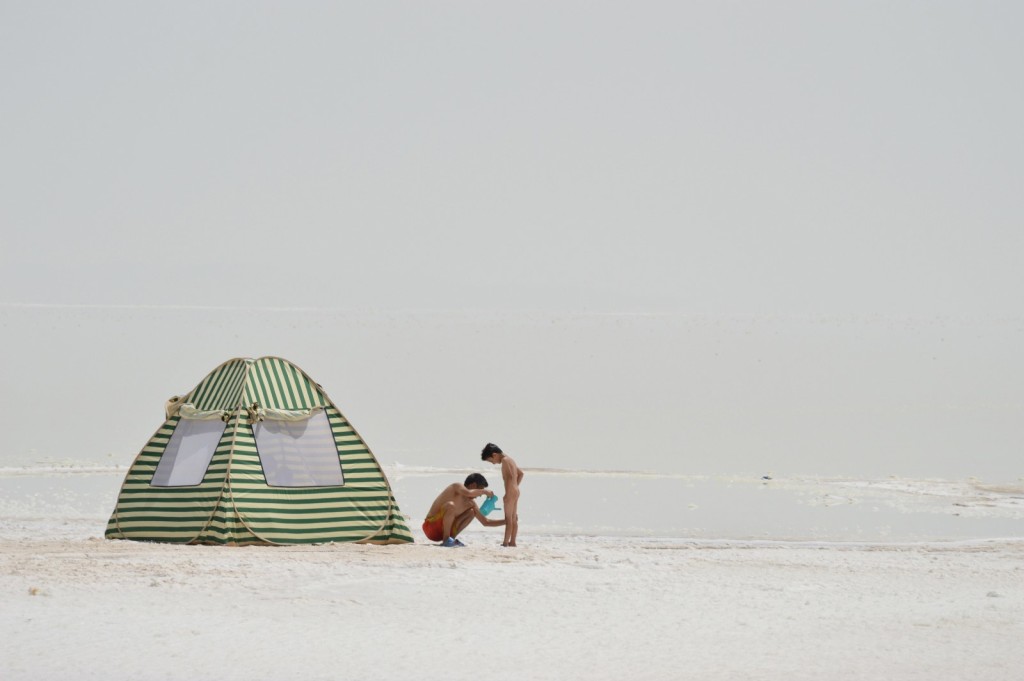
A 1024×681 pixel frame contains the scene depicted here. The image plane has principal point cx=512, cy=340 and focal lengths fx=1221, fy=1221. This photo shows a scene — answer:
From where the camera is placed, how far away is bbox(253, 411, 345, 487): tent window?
14.6 metres

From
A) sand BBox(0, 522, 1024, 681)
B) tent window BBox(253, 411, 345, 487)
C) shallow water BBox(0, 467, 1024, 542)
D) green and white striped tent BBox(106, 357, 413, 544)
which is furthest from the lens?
shallow water BBox(0, 467, 1024, 542)

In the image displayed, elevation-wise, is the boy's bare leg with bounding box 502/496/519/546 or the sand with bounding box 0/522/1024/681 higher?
the boy's bare leg with bounding box 502/496/519/546

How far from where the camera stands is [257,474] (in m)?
14.5

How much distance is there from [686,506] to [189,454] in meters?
8.88

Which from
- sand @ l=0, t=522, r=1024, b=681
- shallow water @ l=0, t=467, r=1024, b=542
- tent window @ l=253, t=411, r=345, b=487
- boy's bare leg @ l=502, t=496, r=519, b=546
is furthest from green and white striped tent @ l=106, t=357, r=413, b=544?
shallow water @ l=0, t=467, r=1024, b=542

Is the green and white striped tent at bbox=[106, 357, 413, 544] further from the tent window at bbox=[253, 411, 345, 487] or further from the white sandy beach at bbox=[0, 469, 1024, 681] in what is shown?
the white sandy beach at bbox=[0, 469, 1024, 681]

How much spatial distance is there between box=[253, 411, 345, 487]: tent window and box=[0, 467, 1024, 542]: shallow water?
5.88 ft

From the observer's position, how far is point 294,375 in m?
15.2

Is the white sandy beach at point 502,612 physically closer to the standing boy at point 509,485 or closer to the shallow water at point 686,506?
the standing boy at point 509,485

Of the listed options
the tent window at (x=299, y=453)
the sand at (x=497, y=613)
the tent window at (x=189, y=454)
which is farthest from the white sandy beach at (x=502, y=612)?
the tent window at (x=189, y=454)

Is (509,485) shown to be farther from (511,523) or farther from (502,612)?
(502,612)

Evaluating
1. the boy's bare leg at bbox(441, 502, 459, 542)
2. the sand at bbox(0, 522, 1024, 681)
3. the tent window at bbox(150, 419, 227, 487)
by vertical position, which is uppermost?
the tent window at bbox(150, 419, 227, 487)

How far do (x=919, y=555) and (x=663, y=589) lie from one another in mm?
4683

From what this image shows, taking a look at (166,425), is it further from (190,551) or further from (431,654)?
(431,654)
